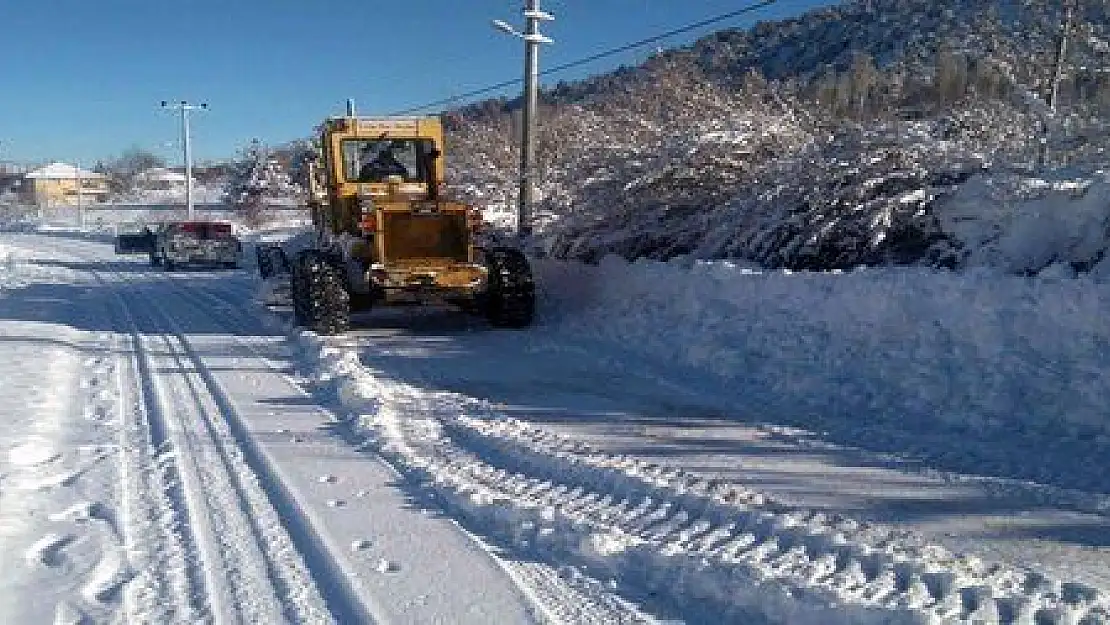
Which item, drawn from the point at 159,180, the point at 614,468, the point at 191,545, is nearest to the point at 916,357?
the point at 614,468

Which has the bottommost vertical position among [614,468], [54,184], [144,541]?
[144,541]

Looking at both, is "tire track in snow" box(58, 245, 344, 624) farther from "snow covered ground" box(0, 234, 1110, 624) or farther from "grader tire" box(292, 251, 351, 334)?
"grader tire" box(292, 251, 351, 334)

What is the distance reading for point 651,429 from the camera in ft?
23.5

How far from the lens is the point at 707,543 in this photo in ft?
15.5

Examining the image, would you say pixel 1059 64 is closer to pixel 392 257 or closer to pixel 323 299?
pixel 392 257

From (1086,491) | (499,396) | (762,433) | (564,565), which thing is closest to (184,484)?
(564,565)

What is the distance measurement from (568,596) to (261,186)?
65.9m

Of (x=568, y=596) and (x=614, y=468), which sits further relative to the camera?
(x=614, y=468)

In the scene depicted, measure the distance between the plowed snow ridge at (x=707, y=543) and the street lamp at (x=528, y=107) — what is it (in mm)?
9348

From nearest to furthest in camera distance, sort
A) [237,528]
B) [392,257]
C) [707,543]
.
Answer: [707,543] → [237,528] → [392,257]

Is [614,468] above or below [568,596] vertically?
above

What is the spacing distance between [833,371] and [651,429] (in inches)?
81.2

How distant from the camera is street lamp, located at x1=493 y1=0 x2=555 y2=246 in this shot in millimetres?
15875

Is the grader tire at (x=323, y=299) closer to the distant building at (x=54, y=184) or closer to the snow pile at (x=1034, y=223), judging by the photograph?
the snow pile at (x=1034, y=223)
